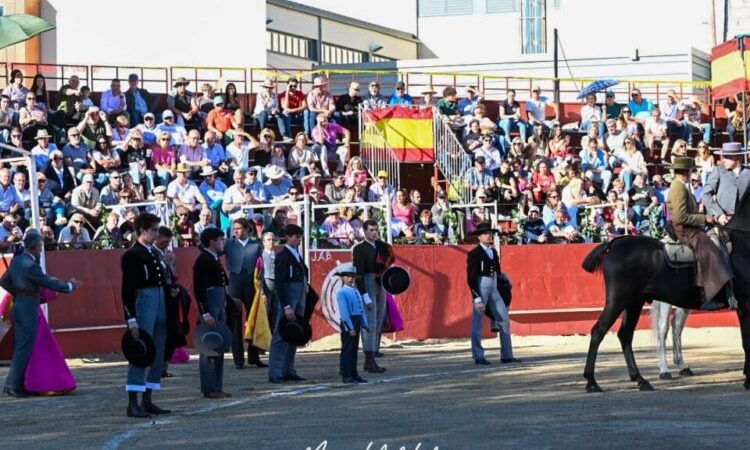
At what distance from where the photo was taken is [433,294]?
26453 millimetres

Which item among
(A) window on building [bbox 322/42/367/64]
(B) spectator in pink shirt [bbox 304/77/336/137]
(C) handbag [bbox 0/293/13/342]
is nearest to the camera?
(C) handbag [bbox 0/293/13/342]

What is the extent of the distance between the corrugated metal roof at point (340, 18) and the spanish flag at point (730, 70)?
778 inches

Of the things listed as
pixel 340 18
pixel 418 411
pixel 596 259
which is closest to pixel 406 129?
pixel 596 259

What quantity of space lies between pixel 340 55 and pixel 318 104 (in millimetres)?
24249

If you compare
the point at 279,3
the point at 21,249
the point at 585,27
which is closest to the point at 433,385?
the point at 21,249

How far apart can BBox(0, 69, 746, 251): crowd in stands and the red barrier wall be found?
1.66ft

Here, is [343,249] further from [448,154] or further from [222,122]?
[448,154]

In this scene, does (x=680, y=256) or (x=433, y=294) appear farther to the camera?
(x=433, y=294)

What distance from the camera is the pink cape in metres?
17.5

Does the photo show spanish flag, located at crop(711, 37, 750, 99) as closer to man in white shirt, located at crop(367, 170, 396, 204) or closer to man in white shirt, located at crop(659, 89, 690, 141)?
man in white shirt, located at crop(659, 89, 690, 141)

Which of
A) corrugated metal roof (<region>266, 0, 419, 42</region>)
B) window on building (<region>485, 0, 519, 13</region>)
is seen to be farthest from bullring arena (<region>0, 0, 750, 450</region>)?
window on building (<region>485, 0, 519, 13</region>)

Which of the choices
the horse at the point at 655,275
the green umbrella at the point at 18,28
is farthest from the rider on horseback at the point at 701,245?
the green umbrella at the point at 18,28

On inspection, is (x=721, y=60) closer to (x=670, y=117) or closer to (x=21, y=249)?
(x=670, y=117)

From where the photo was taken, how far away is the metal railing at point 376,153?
3183 centimetres
